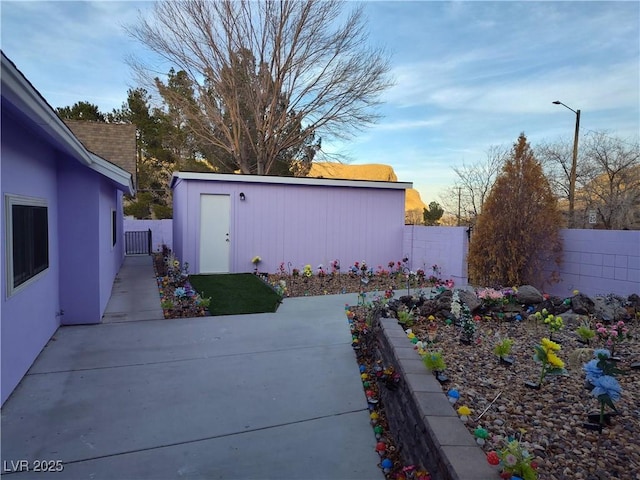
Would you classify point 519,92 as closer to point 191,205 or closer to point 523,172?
point 523,172

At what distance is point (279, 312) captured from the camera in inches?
240

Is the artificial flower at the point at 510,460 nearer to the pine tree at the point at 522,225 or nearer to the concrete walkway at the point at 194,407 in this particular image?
the concrete walkway at the point at 194,407

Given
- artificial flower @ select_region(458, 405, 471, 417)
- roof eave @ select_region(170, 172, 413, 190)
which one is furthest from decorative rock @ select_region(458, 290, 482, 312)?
roof eave @ select_region(170, 172, 413, 190)

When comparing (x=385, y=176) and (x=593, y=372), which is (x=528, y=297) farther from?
(x=385, y=176)

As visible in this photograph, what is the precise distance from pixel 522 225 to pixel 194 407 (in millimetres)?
5844

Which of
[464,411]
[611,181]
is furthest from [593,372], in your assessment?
[611,181]

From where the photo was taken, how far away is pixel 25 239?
3.73m

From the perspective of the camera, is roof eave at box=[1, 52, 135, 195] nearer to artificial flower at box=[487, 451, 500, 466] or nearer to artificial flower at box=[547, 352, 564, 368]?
artificial flower at box=[487, 451, 500, 466]

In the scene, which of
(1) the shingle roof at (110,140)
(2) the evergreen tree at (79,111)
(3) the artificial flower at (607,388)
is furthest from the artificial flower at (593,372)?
(2) the evergreen tree at (79,111)

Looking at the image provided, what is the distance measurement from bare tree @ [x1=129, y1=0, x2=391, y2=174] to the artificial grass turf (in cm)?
951

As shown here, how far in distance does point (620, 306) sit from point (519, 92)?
29.6ft

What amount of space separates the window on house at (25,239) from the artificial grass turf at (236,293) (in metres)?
2.43

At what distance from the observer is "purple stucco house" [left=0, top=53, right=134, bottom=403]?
314 centimetres

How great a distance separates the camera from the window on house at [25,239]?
328 centimetres
